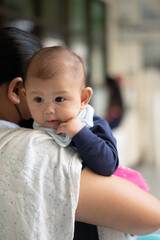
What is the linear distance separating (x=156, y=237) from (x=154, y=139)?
412cm

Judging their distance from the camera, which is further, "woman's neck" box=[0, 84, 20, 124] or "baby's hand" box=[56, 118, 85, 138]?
"woman's neck" box=[0, 84, 20, 124]

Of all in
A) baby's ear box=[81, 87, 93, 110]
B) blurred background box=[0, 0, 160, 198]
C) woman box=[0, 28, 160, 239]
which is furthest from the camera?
blurred background box=[0, 0, 160, 198]

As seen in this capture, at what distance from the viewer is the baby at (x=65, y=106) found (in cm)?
79

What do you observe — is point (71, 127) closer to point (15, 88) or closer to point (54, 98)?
point (54, 98)

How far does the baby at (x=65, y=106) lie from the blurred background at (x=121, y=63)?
3.49m

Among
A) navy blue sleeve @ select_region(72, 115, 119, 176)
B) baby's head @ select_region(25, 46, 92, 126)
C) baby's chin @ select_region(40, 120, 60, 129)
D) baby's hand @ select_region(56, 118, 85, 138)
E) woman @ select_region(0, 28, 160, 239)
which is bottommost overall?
woman @ select_region(0, 28, 160, 239)

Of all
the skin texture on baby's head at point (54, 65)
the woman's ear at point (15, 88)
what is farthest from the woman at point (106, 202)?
the skin texture on baby's head at point (54, 65)

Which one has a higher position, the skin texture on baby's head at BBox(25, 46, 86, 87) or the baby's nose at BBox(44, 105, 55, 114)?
the skin texture on baby's head at BBox(25, 46, 86, 87)

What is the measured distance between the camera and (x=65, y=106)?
82cm

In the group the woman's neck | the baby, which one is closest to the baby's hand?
the baby

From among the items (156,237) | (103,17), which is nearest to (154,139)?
(103,17)

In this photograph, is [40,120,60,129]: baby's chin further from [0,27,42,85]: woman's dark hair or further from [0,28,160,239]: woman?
[0,27,42,85]: woman's dark hair

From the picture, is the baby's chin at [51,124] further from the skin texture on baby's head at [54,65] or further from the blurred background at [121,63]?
the blurred background at [121,63]

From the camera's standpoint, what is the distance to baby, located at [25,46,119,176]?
789 mm
